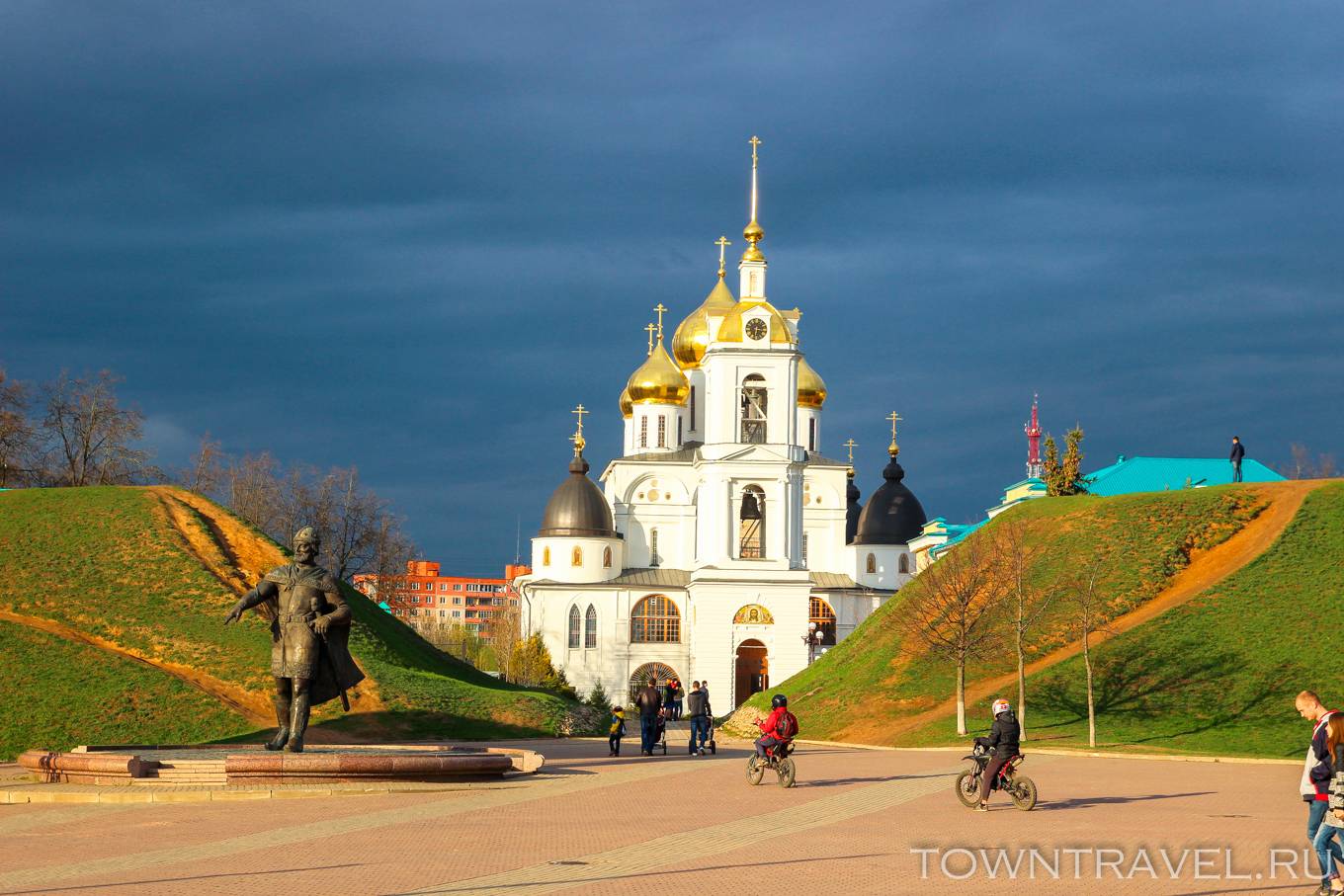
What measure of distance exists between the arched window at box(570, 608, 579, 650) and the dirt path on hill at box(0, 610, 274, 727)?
4123 cm

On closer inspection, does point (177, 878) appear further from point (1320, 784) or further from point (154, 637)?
point (154, 637)

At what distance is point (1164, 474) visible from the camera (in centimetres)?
7775

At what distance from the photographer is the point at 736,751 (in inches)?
1471

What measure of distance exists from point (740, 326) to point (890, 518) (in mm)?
18470

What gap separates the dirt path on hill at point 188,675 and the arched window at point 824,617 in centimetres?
4573

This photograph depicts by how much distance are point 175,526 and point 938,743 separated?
23241mm

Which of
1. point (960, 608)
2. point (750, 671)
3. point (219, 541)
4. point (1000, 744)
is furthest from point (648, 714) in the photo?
point (750, 671)

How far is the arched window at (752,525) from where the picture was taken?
74.0 meters

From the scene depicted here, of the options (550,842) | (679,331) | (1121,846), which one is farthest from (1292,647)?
(679,331)

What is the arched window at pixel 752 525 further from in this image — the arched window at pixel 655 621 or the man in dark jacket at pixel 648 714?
the man in dark jacket at pixel 648 714

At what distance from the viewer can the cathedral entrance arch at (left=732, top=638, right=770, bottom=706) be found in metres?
72.9

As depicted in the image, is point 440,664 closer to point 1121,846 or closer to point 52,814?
point 52,814

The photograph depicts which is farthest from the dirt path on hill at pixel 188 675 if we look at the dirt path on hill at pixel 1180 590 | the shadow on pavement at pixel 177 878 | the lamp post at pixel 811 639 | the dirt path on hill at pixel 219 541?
the lamp post at pixel 811 639

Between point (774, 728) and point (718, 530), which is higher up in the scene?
point (718, 530)
